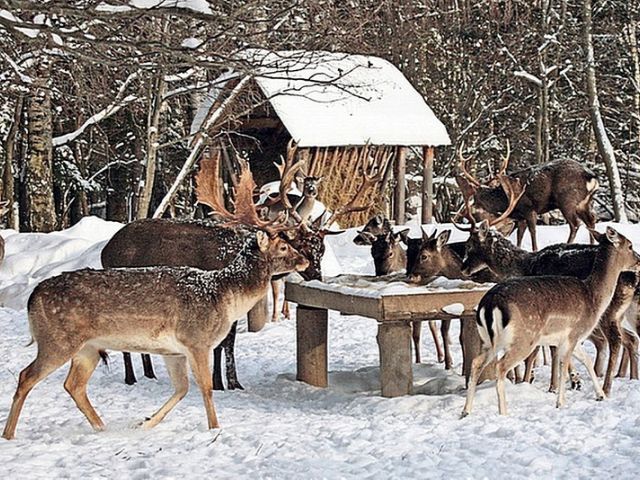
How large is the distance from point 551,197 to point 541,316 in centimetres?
702

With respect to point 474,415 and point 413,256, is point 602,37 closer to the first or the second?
point 413,256

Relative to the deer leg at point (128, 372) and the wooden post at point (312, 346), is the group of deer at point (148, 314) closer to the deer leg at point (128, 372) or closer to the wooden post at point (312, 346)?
the wooden post at point (312, 346)

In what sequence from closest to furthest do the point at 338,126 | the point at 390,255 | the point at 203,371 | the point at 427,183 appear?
the point at 203,371 < the point at 390,255 < the point at 338,126 < the point at 427,183

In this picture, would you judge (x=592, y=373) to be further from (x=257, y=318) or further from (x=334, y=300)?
(x=257, y=318)

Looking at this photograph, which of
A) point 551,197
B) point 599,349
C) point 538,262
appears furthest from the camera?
point 551,197

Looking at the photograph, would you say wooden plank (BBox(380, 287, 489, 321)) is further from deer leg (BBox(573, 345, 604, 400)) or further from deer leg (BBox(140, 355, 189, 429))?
deer leg (BBox(140, 355, 189, 429))

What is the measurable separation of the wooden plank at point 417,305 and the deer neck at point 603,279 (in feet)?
3.30

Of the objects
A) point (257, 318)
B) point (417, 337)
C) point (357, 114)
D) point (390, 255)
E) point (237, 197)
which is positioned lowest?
point (257, 318)

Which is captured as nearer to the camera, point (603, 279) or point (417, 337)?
point (603, 279)

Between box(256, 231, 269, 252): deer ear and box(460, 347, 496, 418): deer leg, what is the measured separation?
1796 millimetres

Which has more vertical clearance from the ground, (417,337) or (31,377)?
(31,377)

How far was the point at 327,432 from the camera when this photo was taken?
6.91 metres

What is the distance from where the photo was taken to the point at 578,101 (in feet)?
94.3

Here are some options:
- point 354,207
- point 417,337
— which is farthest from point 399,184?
point 417,337
